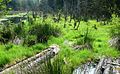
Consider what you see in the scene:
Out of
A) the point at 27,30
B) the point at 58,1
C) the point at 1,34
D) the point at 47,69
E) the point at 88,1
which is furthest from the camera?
the point at 58,1

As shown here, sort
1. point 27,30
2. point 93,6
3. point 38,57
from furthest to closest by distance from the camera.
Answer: point 93,6
point 27,30
point 38,57

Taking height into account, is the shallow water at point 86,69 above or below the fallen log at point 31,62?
below

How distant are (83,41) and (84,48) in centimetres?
147

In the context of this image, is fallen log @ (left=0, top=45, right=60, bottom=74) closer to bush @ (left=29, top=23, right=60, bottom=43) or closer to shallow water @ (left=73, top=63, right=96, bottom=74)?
shallow water @ (left=73, top=63, right=96, bottom=74)

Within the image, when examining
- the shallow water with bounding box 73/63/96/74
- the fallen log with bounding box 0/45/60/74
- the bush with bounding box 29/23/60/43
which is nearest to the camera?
the fallen log with bounding box 0/45/60/74

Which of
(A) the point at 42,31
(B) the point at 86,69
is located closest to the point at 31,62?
(B) the point at 86,69

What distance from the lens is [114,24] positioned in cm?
2088

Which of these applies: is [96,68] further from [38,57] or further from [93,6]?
[93,6]

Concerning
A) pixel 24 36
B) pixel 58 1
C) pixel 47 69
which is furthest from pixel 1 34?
pixel 58 1

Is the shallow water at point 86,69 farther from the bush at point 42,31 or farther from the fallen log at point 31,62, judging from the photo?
the bush at point 42,31

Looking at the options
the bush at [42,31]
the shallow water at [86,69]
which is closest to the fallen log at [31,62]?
the shallow water at [86,69]

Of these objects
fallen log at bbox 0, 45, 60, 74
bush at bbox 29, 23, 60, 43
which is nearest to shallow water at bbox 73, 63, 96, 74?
fallen log at bbox 0, 45, 60, 74

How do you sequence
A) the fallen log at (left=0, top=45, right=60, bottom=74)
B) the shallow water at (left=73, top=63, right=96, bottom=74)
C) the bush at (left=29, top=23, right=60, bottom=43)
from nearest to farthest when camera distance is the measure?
the fallen log at (left=0, top=45, right=60, bottom=74) < the shallow water at (left=73, top=63, right=96, bottom=74) < the bush at (left=29, top=23, right=60, bottom=43)

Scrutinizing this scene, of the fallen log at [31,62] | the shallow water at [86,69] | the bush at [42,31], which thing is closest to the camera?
the fallen log at [31,62]
